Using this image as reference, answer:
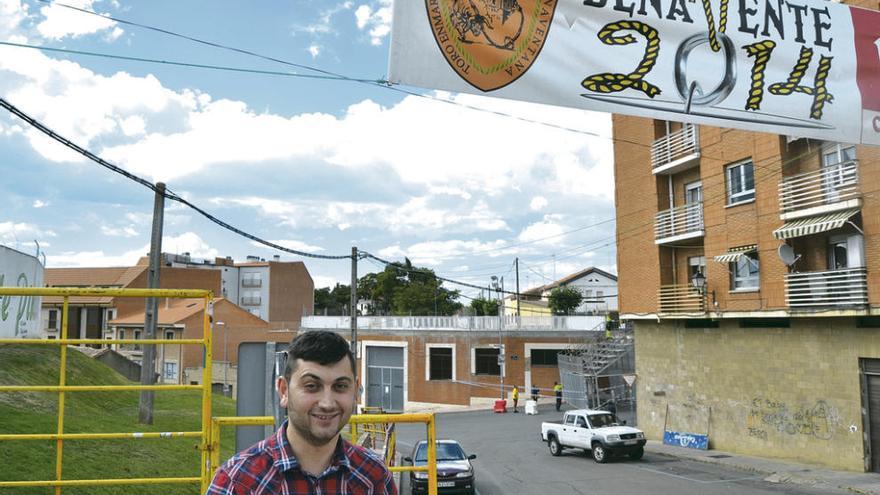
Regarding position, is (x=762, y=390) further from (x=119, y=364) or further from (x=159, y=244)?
(x=119, y=364)

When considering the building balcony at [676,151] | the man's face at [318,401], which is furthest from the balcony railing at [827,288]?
the man's face at [318,401]

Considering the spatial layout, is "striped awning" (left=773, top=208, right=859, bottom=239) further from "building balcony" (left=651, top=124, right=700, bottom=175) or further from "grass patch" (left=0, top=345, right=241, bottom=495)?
"grass patch" (left=0, top=345, right=241, bottom=495)

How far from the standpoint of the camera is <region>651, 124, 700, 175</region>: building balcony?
25.1 meters

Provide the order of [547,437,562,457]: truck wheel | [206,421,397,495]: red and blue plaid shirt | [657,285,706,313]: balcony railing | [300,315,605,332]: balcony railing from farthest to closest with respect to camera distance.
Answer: [300,315,605,332]: balcony railing
[657,285,706,313]: balcony railing
[547,437,562,457]: truck wheel
[206,421,397,495]: red and blue plaid shirt

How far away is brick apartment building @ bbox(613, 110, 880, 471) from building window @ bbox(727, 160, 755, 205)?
0.05 metres

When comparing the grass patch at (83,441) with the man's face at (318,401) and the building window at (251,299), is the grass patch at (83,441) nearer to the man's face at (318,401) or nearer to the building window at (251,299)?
the man's face at (318,401)

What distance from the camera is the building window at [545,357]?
45.8 meters

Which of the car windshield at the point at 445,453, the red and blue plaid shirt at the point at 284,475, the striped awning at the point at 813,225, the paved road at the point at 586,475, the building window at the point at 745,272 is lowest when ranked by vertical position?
the paved road at the point at 586,475

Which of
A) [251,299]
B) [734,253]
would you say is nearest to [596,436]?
[734,253]

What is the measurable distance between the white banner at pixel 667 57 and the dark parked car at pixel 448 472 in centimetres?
1206

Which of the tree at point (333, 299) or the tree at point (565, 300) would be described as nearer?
the tree at point (565, 300)

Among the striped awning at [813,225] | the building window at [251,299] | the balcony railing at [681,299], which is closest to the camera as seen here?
the striped awning at [813,225]

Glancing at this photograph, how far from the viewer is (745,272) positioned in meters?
23.4

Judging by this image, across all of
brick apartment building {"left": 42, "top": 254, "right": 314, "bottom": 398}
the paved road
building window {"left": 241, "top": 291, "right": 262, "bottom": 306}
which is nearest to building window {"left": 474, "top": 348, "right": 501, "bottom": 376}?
the paved road
